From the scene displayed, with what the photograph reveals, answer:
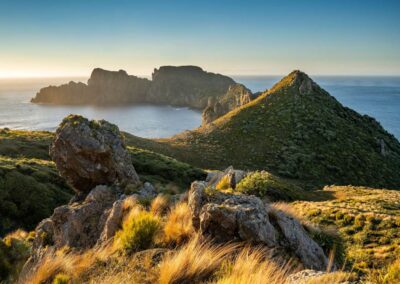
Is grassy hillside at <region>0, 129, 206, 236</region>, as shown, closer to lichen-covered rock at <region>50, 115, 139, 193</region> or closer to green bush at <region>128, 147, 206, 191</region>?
green bush at <region>128, 147, 206, 191</region>

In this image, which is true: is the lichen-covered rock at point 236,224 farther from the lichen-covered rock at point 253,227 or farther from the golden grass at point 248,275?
the golden grass at point 248,275

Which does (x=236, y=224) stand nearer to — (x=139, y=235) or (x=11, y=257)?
(x=139, y=235)

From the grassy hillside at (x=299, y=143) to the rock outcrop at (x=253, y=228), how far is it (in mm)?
42718

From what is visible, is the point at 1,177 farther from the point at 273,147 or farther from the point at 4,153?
the point at 273,147

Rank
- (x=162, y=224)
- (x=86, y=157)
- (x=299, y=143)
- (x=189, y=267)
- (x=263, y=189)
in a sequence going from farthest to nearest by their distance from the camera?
(x=299, y=143) < (x=263, y=189) < (x=86, y=157) < (x=162, y=224) < (x=189, y=267)

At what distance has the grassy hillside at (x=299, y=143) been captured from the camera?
51.2m

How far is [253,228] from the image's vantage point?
22.5 feet

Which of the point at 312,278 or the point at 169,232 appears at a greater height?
the point at 312,278

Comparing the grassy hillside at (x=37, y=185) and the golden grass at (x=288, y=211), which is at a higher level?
the golden grass at (x=288, y=211)

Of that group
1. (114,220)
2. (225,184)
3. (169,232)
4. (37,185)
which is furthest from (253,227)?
(37,185)

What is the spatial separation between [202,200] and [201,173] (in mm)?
27694

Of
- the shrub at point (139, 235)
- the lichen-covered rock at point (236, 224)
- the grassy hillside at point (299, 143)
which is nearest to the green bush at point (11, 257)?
the shrub at point (139, 235)

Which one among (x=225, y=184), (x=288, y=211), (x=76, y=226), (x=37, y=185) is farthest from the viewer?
(x=37, y=185)

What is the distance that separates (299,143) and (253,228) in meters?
54.6
